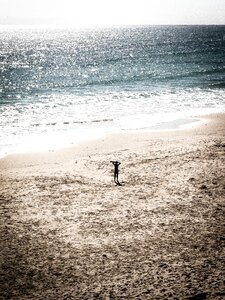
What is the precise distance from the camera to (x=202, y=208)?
13.1 meters

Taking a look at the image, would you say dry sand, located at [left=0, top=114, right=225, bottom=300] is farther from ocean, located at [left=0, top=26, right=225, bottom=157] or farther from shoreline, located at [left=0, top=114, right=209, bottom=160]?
ocean, located at [left=0, top=26, right=225, bottom=157]

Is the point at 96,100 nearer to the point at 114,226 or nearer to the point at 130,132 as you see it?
the point at 130,132

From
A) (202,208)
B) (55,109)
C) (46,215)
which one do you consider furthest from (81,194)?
(55,109)

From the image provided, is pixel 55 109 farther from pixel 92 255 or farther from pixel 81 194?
pixel 92 255

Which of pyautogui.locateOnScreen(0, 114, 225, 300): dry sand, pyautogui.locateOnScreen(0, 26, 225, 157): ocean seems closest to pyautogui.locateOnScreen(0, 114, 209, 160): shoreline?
pyautogui.locateOnScreen(0, 26, 225, 157): ocean

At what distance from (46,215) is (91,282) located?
4.25m

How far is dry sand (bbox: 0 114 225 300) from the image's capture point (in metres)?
9.37

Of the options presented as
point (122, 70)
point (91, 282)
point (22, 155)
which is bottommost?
point (91, 282)

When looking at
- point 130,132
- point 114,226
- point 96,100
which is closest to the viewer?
point 114,226

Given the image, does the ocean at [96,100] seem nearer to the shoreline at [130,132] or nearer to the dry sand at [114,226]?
the shoreline at [130,132]

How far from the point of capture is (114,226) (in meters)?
12.1

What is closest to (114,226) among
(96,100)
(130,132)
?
(130,132)

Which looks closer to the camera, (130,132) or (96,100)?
(130,132)

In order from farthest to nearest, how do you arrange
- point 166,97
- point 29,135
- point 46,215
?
point 166,97
point 29,135
point 46,215
